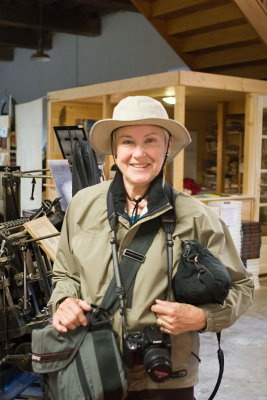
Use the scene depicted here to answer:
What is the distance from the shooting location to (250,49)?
656cm

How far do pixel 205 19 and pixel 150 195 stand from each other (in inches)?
205

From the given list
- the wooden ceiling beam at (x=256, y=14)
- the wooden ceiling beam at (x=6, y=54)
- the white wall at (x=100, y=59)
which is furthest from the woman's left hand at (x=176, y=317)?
the wooden ceiling beam at (x=6, y=54)

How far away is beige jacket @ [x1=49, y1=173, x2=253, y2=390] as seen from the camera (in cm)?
157

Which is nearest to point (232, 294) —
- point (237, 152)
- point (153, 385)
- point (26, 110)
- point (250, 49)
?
point (153, 385)

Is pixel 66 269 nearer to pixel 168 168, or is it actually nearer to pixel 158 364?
pixel 158 364

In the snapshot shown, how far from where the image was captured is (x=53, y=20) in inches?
445

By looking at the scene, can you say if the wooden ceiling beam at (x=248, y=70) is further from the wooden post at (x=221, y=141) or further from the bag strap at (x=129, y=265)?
the bag strap at (x=129, y=265)

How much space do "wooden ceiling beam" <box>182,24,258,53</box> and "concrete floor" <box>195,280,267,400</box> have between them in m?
3.30

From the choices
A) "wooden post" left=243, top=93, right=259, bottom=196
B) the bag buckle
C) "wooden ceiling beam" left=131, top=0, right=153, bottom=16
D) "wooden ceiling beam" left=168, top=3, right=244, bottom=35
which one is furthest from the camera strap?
"wooden ceiling beam" left=131, top=0, right=153, bottom=16

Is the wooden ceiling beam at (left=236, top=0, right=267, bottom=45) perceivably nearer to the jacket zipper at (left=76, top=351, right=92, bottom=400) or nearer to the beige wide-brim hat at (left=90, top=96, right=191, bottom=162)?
the beige wide-brim hat at (left=90, top=96, right=191, bottom=162)

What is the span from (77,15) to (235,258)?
1094 cm

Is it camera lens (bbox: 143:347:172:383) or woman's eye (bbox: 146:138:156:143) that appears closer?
camera lens (bbox: 143:347:172:383)

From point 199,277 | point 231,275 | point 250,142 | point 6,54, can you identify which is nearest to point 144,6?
point 250,142

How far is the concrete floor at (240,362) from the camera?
11.5 feet
